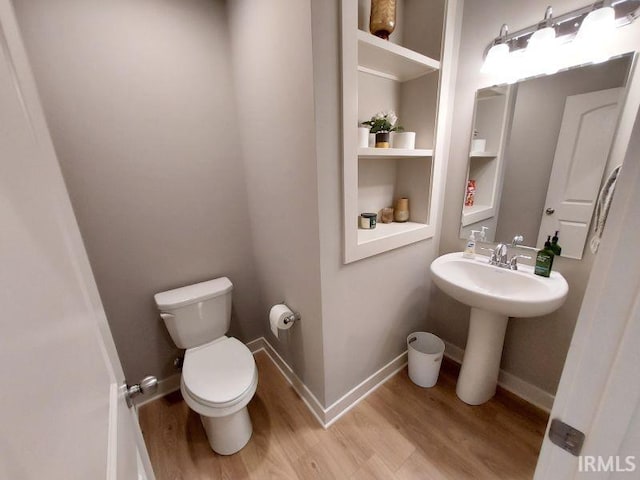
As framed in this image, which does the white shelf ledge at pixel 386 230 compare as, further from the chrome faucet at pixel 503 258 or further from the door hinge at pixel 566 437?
the door hinge at pixel 566 437

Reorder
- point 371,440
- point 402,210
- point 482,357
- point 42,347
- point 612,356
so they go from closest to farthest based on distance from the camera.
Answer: point 42,347
point 612,356
point 371,440
point 482,357
point 402,210

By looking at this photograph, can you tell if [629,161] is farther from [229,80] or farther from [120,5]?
[120,5]

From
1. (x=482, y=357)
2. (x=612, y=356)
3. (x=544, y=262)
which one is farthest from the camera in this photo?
(x=482, y=357)

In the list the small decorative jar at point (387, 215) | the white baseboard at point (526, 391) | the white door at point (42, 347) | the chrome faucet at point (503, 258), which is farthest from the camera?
the small decorative jar at point (387, 215)

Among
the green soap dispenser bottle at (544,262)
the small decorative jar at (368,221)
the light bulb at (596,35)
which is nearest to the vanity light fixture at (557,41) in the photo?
the light bulb at (596,35)

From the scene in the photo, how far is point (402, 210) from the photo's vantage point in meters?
1.74

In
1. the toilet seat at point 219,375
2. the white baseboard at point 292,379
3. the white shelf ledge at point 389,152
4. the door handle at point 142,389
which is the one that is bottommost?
the white baseboard at point 292,379

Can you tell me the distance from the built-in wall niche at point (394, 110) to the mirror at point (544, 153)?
284mm

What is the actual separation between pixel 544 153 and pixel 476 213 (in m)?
0.44

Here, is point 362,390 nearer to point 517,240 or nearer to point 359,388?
point 359,388

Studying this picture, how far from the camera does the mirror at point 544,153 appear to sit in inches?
45.3

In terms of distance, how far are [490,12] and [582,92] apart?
0.63 metres

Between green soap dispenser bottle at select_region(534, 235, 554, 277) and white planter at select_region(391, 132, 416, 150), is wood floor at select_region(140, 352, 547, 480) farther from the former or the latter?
white planter at select_region(391, 132, 416, 150)

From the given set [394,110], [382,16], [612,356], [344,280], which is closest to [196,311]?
[344,280]
